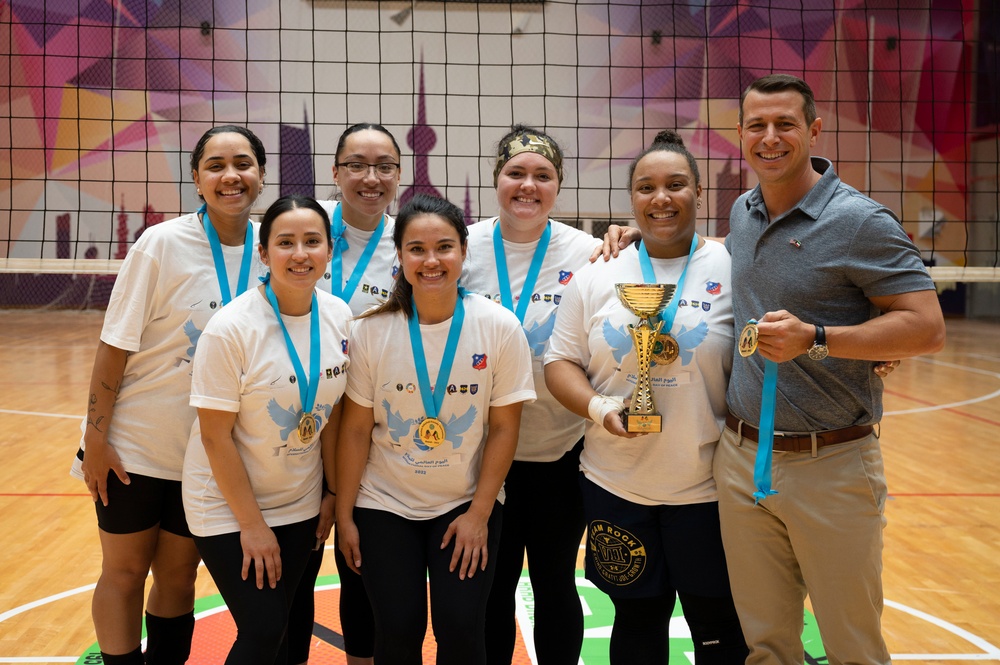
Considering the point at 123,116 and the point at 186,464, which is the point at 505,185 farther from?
the point at 123,116

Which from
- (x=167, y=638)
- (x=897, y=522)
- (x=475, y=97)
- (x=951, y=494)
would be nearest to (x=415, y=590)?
(x=167, y=638)

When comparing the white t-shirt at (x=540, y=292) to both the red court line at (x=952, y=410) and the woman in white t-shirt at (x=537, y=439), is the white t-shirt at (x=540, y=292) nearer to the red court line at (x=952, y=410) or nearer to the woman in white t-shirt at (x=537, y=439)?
the woman in white t-shirt at (x=537, y=439)

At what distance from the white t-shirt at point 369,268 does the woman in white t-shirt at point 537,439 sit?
26 cm

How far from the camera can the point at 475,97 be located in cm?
1225

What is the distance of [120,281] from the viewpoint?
7.61 ft

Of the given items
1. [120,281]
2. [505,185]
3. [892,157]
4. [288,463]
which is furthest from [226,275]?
[892,157]

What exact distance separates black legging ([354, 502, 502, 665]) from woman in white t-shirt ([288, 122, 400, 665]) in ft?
1.26

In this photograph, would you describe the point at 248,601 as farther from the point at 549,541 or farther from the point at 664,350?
the point at 664,350

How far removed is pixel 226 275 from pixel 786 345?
1519 mm

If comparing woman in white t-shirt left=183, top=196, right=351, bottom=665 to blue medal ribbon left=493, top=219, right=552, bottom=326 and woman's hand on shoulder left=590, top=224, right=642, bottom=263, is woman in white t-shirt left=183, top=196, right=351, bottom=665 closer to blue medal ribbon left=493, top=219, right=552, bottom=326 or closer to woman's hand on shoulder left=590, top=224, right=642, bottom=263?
blue medal ribbon left=493, top=219, right=552, bottom=326

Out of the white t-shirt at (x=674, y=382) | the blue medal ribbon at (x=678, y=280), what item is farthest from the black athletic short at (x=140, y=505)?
the blue medal ribbon at (x=678, y=280)

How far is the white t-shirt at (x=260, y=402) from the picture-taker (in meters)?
2.11

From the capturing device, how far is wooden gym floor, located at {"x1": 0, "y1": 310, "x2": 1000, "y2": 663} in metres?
3.35

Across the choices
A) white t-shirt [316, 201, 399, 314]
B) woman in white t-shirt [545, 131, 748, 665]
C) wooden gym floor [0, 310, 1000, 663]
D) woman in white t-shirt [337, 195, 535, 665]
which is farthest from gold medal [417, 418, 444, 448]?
wooden gym floor [0, 310, 1000, 663]
